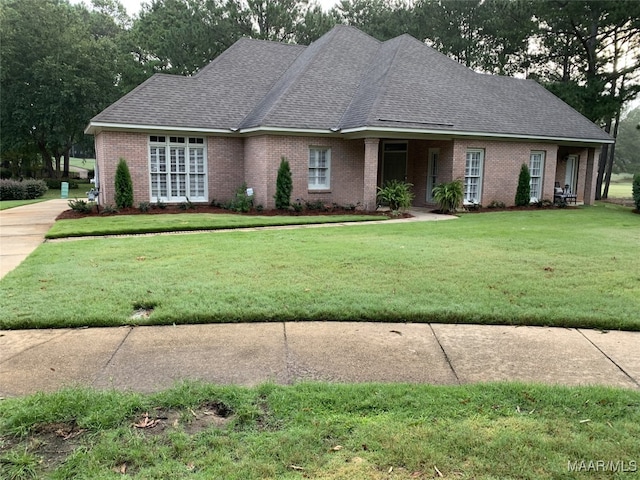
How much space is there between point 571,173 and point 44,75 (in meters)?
32.2

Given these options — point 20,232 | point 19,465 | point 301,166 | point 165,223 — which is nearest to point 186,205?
point 301,166

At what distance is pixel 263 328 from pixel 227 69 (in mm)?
16722

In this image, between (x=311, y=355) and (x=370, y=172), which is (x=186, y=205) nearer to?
(x=370, y=172)

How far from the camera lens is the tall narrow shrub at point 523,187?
18.6 metres

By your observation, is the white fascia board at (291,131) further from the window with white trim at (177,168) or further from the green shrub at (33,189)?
the green shrub at (33,189)

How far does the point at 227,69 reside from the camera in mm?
19422

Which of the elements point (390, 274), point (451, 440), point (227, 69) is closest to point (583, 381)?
point (451, 440)

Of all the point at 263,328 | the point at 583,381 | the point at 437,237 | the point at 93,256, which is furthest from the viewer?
the point at 437,237

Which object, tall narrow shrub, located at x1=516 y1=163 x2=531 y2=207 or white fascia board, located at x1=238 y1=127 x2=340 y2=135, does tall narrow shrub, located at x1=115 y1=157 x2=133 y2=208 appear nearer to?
white fascia board, located at x1=238 y1=127 x2=340 y2=135

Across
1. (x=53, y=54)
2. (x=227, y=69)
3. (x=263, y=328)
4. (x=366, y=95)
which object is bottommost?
(x=263, y=328)

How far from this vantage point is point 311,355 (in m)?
4.22

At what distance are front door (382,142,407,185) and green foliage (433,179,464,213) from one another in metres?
3.13

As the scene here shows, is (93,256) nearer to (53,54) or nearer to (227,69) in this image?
(227,69)

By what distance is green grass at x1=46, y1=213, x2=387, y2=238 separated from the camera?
11.4m
